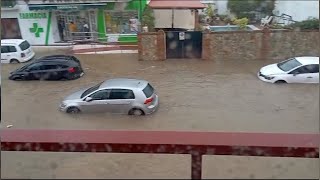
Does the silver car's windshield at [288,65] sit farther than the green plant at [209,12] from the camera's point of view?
No

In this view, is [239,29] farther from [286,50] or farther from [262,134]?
[262,134]

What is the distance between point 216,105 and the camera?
8.31 ft

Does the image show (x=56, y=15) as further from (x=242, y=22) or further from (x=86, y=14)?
(x=242, y=22)

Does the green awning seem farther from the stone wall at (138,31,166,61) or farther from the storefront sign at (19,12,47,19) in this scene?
the stone wall at (138,31,166,61)

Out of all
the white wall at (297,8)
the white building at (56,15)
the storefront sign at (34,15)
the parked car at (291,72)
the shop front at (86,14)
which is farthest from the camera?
the storefront sign at (34,15)

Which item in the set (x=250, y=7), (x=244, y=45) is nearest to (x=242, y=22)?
(x=244, y=45)

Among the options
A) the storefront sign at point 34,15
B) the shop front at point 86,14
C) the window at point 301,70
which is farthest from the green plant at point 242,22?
the storefront sign at point 34,15

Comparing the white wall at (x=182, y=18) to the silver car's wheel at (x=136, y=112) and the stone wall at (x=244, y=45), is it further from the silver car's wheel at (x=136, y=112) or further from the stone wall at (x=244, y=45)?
the silver car's wheel at (x=136, y=112)

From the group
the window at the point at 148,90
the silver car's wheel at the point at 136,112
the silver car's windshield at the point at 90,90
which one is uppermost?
the silver car's windshield at the point at 90,90

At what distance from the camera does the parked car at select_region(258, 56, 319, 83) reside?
2674 mm

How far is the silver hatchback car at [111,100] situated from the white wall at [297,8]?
98.8 inches

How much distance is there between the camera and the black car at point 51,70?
2.41 m

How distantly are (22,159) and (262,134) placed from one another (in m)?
0.46

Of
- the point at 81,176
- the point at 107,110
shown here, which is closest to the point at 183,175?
the point at 81,176
